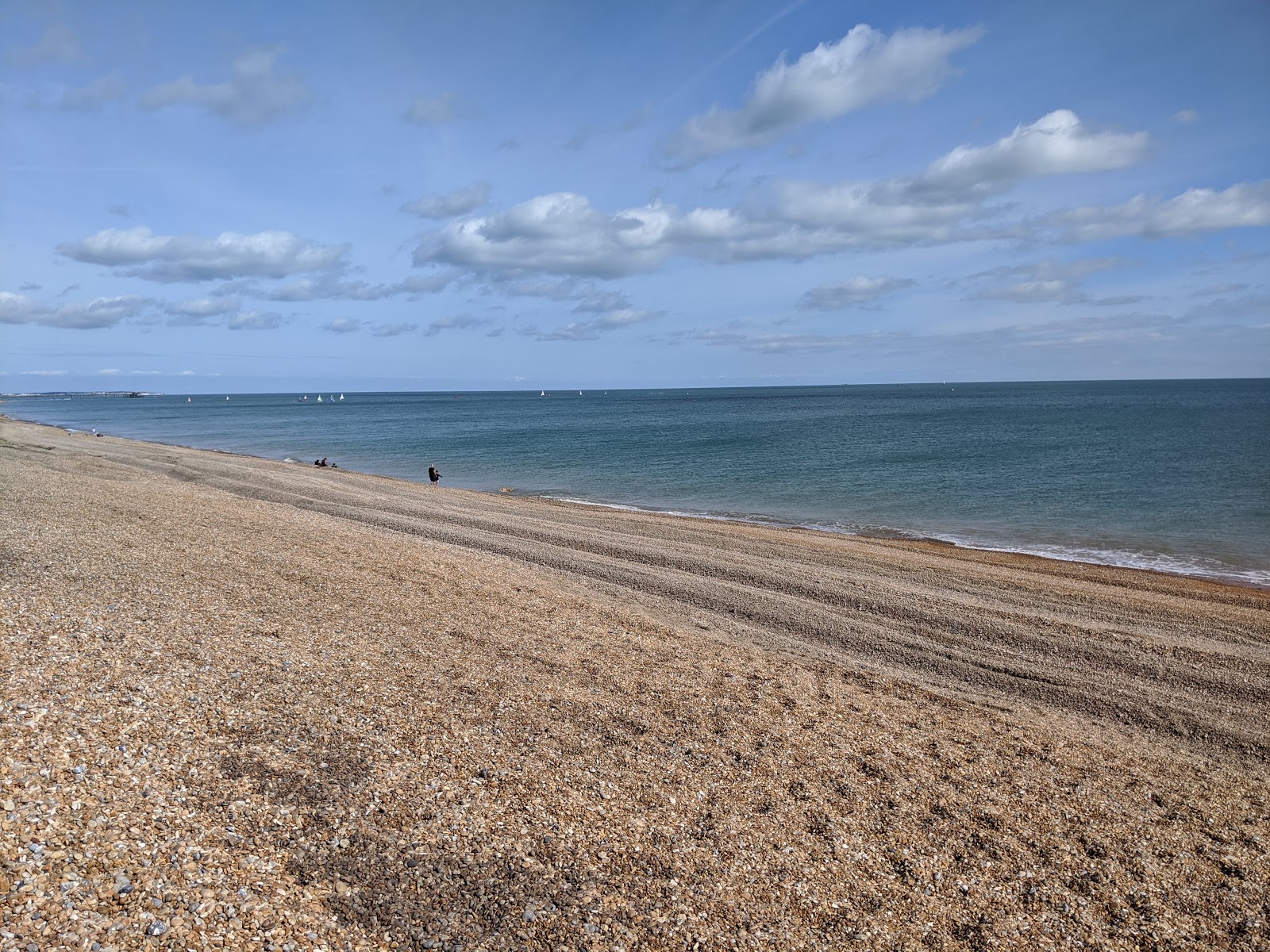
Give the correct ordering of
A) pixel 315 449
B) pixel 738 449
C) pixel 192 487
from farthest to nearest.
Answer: pixel 315 449 → pixel 738 449 → pixel 192 487

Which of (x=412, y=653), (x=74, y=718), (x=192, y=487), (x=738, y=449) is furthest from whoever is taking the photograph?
(x=738, y=449)

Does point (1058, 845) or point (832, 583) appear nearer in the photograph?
point (1058, 845)

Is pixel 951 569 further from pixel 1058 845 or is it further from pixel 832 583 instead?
pixel 1058 845

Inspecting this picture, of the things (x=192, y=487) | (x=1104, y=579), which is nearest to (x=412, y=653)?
(x=1104, y=579)

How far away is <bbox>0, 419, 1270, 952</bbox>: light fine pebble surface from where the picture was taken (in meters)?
5.38

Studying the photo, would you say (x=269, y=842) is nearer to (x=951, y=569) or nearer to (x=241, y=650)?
(x=241, y=650)

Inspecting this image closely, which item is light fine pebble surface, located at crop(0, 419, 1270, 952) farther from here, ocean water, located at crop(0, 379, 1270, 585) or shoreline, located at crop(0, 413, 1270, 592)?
ocean water, located at crop(0, 379, 1270, 585)

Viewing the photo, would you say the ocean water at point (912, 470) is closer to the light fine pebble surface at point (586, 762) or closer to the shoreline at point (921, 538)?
the shoreline at point (921, 538)

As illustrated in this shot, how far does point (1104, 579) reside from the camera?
64.7 feet

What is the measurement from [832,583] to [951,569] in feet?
14.8

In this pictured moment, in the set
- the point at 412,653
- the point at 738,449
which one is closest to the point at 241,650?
the point at 412,653

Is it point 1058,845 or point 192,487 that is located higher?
point 192,487

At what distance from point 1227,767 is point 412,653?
1072 cm

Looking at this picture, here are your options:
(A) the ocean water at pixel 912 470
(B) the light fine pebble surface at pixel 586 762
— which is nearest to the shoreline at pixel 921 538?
(A) the ocean water at pixel 912 470
